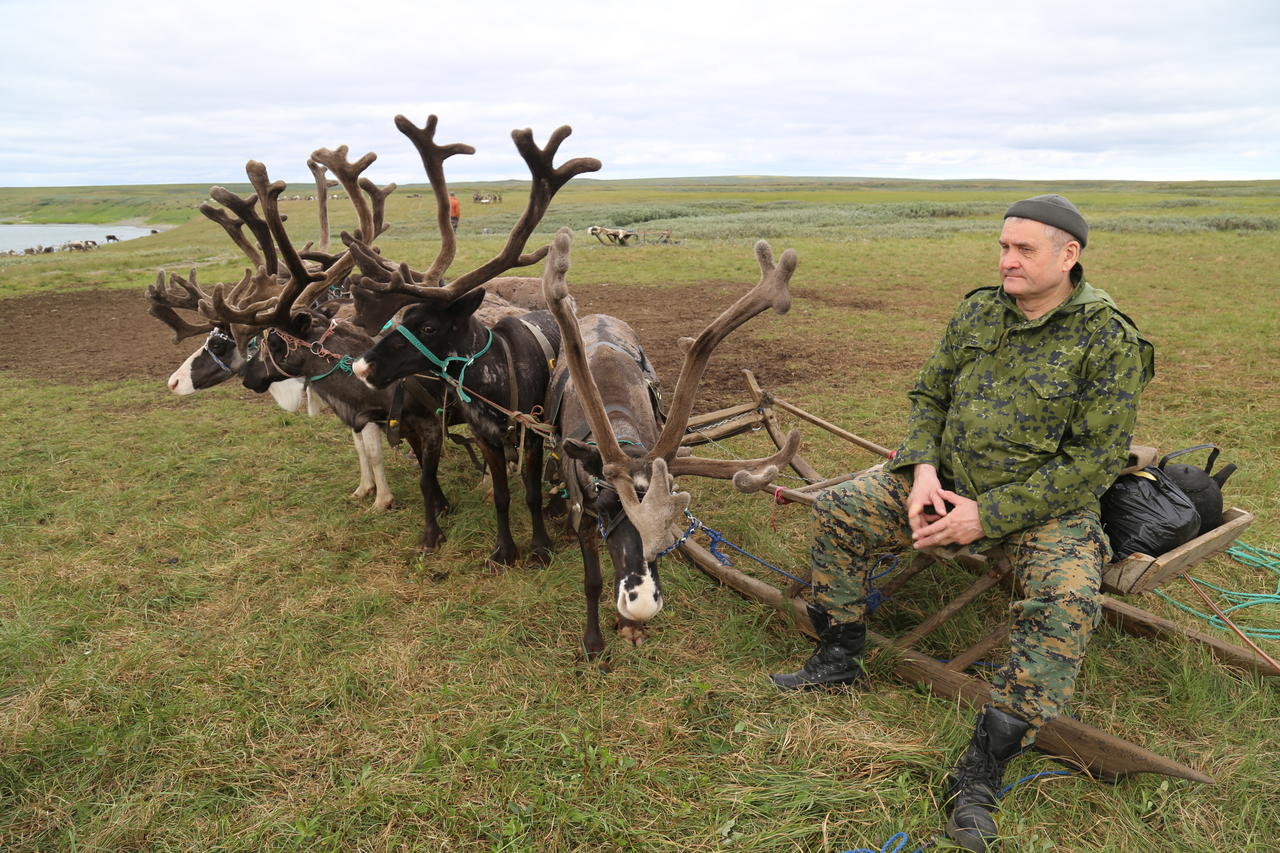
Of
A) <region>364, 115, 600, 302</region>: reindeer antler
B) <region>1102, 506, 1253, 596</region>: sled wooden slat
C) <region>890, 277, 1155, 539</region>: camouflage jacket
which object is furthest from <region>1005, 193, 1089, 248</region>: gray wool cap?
<region>364, 115, 600, 302</region>: reindeer antler

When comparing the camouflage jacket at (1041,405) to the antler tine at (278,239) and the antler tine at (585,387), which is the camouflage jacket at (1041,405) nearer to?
the antler tine at (585,387)

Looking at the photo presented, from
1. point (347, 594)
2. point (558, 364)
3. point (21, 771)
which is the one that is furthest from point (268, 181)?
point (21, 771)

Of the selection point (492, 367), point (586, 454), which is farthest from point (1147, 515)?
point (492, 367)

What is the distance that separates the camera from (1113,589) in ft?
10.6

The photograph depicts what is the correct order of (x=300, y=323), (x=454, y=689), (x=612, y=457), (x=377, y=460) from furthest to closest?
(x=377, y=460) → (x=300, y=323) → (x=454, y=689) → (x=612, y=457)

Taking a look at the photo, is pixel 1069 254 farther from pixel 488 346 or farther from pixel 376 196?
pixel 376 196

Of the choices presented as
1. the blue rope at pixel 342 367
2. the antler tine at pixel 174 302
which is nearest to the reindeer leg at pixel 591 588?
the blue rope at pixel 342 367

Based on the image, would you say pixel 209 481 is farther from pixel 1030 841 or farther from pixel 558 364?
pixel 1030 841

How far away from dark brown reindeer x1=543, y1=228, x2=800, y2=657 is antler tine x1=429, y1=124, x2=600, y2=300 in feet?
4.32

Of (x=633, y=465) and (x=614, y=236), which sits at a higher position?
(x=614, y=236)

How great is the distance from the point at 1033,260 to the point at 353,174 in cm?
586

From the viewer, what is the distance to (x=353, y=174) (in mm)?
6547

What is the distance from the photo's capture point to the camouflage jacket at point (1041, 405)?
3.09m

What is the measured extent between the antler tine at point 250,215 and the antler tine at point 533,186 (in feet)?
6.50
